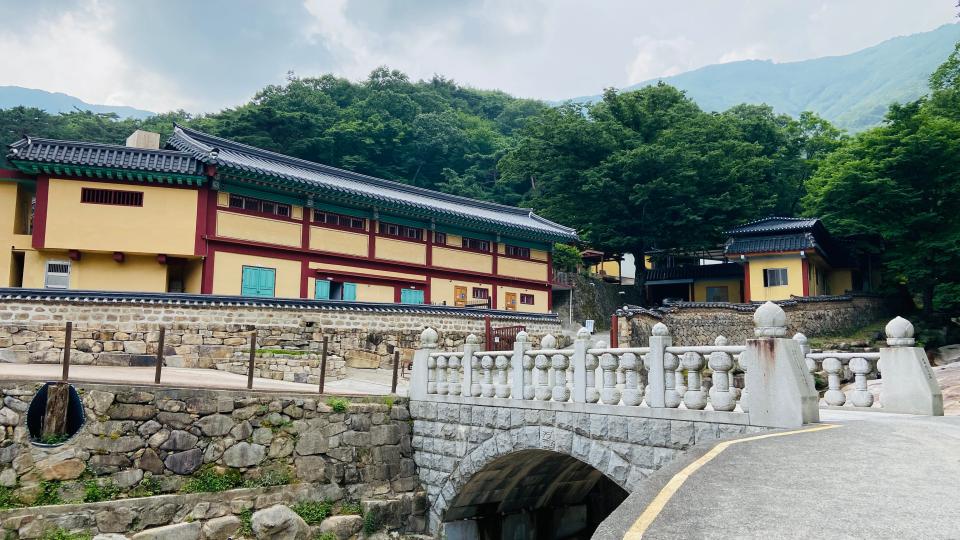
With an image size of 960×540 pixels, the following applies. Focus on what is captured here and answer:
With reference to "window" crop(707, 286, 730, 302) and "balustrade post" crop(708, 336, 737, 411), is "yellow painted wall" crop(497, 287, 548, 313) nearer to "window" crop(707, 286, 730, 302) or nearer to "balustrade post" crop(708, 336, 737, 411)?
"window" crop(707, 286, 730, 302)

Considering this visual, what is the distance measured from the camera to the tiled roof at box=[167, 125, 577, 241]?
79.7 ft

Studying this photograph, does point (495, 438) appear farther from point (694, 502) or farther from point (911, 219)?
point (911, 219)

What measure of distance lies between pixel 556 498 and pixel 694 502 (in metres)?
11.9

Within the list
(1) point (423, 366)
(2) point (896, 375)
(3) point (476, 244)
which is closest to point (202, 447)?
(1) point (423, 366)

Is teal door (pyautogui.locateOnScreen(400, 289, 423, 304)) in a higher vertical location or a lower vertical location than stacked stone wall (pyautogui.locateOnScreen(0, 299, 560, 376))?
higher

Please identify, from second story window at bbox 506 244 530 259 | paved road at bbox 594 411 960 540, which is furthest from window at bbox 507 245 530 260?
paved road at bbox 594 411 960 540

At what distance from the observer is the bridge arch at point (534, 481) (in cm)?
1027

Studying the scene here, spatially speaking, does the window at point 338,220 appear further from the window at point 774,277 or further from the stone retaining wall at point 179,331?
the window at point 774,277

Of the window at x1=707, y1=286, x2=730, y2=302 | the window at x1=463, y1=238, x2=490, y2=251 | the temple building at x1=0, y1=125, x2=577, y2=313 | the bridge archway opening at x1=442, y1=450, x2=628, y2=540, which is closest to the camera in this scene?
the bridge archway opening at x1=442, y1=450, x2=628, y2=540

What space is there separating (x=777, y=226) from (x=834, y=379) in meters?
28.3

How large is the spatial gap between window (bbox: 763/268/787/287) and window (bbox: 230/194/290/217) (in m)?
25.5

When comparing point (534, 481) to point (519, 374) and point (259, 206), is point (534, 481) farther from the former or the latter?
point (259, 206)

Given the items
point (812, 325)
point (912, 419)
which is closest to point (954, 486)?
point (912, 419)

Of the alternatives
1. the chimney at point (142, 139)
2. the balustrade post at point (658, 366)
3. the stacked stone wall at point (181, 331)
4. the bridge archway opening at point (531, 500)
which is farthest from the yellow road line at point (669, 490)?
the chimney at point (142, 139)
